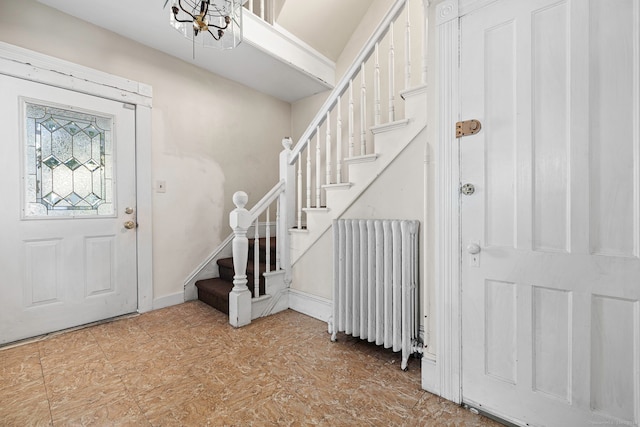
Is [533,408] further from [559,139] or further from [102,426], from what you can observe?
[102,426]

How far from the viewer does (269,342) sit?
207 cm

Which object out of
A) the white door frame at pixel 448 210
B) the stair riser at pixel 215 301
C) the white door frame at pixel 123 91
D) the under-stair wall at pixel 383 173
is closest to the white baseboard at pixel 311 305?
the under-stair wall at pixel 383 173

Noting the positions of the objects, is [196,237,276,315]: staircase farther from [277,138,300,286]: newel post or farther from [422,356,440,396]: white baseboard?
[422,356,440,396]: white baseboard

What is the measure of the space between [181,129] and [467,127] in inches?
108

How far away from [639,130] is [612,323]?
0.73 meters

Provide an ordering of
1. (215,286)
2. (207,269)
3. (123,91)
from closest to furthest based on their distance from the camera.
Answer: (123,91)
(215,286)
(207,269)

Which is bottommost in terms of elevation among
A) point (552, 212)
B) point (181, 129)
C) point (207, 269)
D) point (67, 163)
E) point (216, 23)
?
point (207, 269)

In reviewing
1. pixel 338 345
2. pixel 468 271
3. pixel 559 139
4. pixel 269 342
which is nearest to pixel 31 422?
pixel 269 342

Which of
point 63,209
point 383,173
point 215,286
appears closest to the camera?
point 383,173

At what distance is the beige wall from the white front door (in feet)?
0.95

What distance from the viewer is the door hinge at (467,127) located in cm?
135

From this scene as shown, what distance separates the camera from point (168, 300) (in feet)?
9.34

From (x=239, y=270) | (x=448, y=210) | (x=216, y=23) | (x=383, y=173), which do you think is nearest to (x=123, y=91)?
(x=216, y=23)

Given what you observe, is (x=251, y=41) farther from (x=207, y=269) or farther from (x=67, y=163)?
(x=207, y=269)
